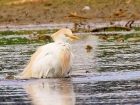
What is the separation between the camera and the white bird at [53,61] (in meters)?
11.5

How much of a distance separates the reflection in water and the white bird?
10.3 inches

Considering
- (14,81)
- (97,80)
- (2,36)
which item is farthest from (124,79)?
(2,36)

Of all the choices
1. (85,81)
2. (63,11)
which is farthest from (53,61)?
(63,11)

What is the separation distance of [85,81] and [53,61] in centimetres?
75

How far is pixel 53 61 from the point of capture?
1148cm

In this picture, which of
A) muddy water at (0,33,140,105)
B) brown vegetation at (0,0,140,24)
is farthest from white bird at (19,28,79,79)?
brown vegetation at (0,0,140,24)

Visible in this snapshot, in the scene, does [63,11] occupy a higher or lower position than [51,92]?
higher

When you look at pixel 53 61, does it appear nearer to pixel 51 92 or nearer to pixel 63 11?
pixel 51 92

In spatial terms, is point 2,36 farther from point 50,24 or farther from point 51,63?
point 51,63

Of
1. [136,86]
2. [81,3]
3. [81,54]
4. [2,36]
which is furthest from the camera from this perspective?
[81,3]

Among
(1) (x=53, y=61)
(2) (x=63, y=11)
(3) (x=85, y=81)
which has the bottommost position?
(3) (x=85, y=81)

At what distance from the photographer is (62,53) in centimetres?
1148

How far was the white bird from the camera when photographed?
11469 mm

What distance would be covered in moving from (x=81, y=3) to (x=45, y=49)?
18898 millimetres
